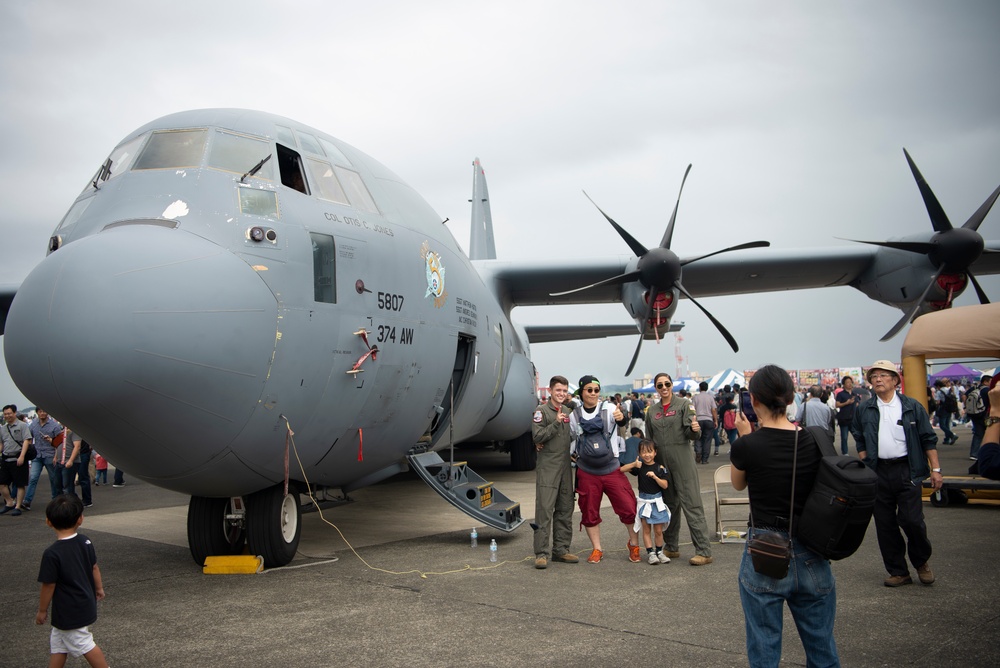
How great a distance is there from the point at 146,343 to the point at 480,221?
13841 millimetres

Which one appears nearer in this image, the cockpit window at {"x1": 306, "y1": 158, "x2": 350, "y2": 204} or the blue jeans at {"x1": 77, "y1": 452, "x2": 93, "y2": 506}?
the cockpit window at {"x1": 306, "y1": 158, "x2": 350, "y2": 204}

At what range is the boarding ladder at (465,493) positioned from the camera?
744 cm

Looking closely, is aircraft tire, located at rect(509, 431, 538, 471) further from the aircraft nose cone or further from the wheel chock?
the aircraft nose cone

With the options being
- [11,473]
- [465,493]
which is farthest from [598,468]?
[11,473]

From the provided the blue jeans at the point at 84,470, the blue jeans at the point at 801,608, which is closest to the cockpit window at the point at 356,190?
the blue jeans at the point at 801,608

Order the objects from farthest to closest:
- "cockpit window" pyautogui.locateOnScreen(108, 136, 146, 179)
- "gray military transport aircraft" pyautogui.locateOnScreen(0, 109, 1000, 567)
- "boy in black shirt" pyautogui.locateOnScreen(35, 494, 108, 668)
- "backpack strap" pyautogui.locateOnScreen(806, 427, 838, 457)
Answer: "cockpit window" pyautogui.locateOnScreen(108, 136, 146, 179) < "gray military transport aircraft" pyautogui.locateOnScreen(0, 109, 1000, 567) < "boy in black shirt" pyautogui.locateOnScreen(35, 494, 108, 668) < "backpack strap" pyautogui.locateOnScreen(806, 427, 838, 457)

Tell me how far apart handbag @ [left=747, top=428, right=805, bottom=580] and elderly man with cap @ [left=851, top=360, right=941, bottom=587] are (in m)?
2.83

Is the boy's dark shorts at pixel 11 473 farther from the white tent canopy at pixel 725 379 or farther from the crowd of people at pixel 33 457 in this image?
the white tent canopy at pixel 725 379

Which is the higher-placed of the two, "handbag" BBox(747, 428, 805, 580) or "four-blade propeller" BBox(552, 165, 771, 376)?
"four-blade propeller" BBox(552, 165, 771, 376)

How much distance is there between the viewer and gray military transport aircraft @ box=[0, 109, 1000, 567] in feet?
15.3

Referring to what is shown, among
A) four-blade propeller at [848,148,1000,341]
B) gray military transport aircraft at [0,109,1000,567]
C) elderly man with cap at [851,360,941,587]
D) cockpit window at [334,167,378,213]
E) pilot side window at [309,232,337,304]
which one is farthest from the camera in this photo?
four-blade propeller at [848,148,1000,341]

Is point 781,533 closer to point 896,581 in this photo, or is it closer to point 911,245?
point 896,581

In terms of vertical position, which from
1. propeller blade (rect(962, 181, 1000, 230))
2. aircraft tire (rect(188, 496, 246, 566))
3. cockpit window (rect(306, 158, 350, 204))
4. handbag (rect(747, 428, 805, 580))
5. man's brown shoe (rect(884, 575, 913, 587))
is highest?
propeller blade (rect(962, 181, 1000, 230))

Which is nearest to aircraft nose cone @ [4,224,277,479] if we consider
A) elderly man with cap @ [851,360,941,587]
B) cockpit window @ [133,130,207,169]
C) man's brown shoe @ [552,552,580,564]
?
cockpit window @ [133,130,207,169]
